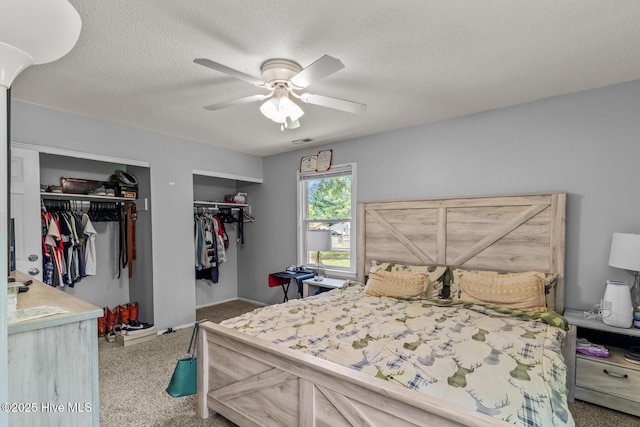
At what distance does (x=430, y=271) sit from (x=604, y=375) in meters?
1.47

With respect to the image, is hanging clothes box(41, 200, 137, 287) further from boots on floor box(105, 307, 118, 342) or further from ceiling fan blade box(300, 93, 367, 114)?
ceiling fan blade box(300, 93, 367, 114)

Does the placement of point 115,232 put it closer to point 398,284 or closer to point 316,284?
point 316,284

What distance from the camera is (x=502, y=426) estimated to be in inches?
44.4

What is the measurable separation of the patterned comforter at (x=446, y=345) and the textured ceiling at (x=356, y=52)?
186 cm

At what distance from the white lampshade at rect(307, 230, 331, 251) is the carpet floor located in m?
1.82

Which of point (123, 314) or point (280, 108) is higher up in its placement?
point (280, 108)

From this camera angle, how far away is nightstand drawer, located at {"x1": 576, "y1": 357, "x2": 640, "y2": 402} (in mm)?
2207

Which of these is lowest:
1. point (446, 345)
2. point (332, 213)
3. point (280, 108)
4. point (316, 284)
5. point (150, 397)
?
point (150, 397)

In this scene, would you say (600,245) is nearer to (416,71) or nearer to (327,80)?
(416,71)

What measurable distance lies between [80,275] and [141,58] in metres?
2.70

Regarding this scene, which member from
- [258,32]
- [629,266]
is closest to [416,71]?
[258,32]

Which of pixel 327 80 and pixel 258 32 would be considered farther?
pixel 327 80

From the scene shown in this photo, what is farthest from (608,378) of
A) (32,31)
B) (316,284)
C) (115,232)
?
(115,232)

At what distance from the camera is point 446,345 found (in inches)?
76.9
